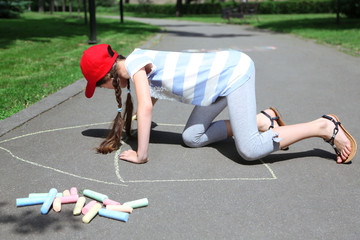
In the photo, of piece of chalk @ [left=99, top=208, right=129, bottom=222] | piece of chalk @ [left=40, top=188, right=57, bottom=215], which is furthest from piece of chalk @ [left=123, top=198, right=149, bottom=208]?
piece of chalk @ [left=40, top=188, right=57, bottom=215]

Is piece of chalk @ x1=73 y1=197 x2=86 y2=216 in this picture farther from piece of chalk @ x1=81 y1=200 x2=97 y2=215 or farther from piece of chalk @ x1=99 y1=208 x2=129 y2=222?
piece of chalk @ x1=99 y1=208 x2=129 y2=222

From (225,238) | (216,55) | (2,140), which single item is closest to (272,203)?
(225,238)

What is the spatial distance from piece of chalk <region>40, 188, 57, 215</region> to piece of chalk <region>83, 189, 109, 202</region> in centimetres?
22

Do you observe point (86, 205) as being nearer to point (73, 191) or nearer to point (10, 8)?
point (73, 191)

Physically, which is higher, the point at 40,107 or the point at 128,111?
the point at 128,111

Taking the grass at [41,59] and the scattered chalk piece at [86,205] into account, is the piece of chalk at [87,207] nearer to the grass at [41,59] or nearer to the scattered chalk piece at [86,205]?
the scattered chalk piece at [86,205]

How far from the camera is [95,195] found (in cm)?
285

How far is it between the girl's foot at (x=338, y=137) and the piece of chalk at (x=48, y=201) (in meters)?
2.35

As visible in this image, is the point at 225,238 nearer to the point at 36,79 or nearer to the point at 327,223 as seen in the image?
the point at 327,223

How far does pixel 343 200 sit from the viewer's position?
2.88 m

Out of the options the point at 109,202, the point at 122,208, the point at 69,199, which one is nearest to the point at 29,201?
the point at 69,199

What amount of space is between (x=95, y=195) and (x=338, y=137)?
7.06ft

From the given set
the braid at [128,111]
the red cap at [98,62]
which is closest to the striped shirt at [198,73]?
the red cap at [98,62]

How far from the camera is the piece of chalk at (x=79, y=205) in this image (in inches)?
104
